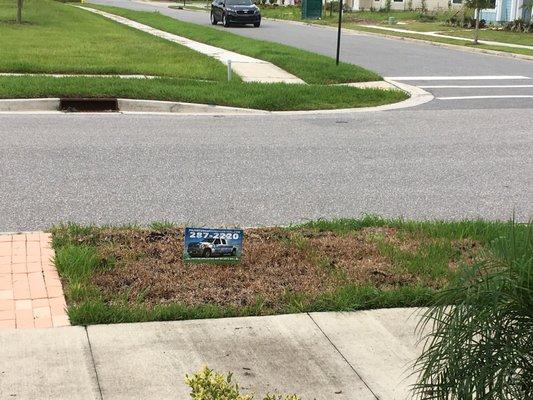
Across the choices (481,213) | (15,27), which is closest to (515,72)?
(481,213)

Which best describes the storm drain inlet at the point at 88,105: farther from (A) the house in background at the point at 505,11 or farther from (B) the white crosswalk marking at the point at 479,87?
Result: (A) the house in background at the point at 505,11

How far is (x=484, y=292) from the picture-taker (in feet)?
9.26

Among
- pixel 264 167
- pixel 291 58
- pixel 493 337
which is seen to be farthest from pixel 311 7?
pixel 493 337

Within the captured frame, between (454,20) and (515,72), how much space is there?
23.9 m

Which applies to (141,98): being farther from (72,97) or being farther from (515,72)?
(515,72)

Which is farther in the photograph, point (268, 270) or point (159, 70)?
point (159, 70)

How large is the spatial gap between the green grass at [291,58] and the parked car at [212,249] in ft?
37.7

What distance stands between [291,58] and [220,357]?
16.4 m

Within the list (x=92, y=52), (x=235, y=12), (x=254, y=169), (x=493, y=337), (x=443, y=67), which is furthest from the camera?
(x=235, y=12)

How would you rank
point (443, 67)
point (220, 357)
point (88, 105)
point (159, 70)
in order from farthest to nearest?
point (443, 67), point (159, 70), point (88, 105), point (220, 357)

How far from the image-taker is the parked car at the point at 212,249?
557 cm

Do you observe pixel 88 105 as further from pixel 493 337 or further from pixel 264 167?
pixel 493 337

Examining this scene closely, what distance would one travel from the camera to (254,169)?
29.7 feet

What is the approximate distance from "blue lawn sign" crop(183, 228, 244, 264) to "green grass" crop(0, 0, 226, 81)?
1095 cm
